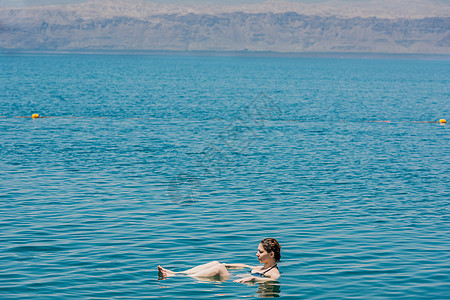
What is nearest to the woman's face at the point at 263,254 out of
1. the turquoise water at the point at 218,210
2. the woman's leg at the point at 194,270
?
the turquoise water at the point at 218,210

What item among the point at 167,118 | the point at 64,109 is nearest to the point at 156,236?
the point at 167,118

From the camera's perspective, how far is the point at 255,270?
2008 cm

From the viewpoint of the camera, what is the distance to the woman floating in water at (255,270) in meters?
19.2

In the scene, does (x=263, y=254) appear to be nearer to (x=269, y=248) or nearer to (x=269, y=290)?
(x=269, y=248)

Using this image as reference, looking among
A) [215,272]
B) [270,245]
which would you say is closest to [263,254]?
[270,245]

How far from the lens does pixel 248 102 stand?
113 meters

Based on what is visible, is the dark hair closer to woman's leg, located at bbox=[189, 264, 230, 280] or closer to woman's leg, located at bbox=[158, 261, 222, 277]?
woman's leg, located at bbox=[189, 264, 230, 280]

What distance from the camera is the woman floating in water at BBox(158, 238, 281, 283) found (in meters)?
19.2

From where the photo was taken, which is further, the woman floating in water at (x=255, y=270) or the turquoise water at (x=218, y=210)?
the turquoise water at (x=218, y=210)

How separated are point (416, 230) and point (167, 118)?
5519 centimetres

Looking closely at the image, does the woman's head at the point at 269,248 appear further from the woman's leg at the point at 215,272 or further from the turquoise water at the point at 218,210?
the woman's leg at the point at 215,272

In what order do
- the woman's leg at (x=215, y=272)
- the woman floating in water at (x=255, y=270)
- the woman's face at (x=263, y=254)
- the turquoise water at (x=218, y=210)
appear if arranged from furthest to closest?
the turquoise water at (x=218, y=210) < the woman's leg at (x=215, y=272) < the woman floating in water at (x=255, y=270) < the woman's face at (x=263, y=254)

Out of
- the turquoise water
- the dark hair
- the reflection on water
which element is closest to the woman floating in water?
the dark hair

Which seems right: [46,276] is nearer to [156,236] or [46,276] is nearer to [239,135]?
Answer: [156,236]
